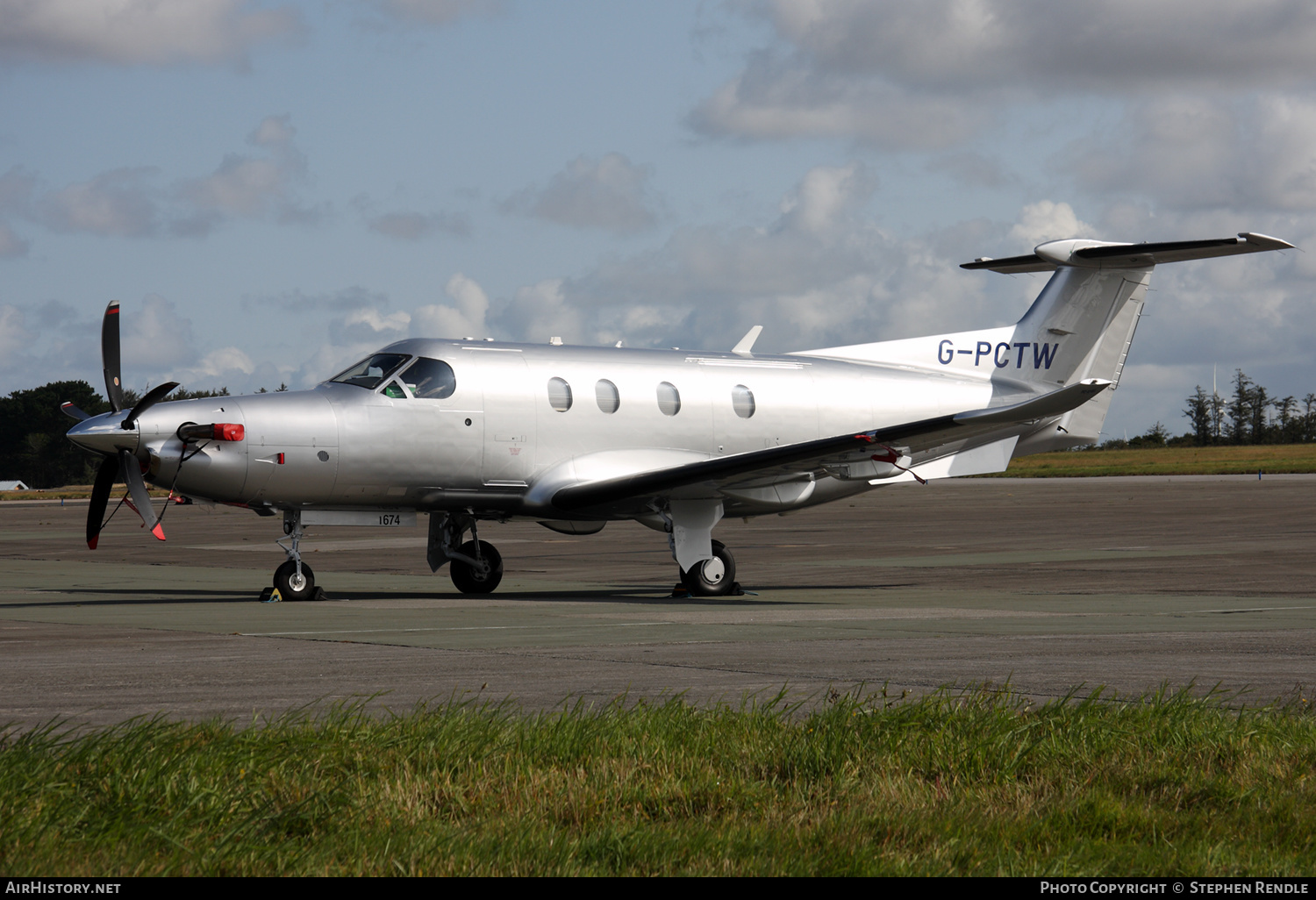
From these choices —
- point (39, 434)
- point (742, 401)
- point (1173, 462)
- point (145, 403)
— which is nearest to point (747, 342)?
point (742, 401)

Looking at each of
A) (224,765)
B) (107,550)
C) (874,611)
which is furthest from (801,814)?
(107,550)

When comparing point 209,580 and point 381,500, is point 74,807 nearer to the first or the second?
point 381,500

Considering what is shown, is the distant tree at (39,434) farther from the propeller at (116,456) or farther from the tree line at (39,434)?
the propeller at (116,456)

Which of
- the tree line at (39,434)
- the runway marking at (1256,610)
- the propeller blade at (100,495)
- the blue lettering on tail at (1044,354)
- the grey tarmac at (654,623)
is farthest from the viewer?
the tree line at (39,434)

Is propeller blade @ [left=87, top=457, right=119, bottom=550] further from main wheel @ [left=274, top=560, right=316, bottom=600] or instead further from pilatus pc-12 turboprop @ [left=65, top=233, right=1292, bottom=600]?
main wheel @ [left=274, top=560, right=316, bottom=600]

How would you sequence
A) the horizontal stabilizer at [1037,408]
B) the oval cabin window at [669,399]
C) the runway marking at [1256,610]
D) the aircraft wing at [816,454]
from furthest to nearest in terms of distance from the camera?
the oval cabin window at [669,399]
the aircraft wing at [816,454]
the horizontal stabilizer at [1037,408]
the runway marking at [1256,610]

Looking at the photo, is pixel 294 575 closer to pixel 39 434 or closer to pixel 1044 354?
pixel 1044 354

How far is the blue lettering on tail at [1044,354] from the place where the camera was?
23359 millimetres

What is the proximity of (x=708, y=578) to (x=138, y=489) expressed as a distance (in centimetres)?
775

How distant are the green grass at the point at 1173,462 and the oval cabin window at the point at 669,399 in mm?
52651

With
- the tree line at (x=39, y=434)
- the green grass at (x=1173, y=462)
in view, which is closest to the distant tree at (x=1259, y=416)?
the green grass at (x=1173, y=462)

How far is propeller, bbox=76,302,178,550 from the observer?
17.2 meters

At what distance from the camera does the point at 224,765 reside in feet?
19.6

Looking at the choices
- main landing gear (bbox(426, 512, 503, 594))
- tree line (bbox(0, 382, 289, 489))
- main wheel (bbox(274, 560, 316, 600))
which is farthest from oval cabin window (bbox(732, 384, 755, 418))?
tree line (bbox(0, 382, 289, 489))
